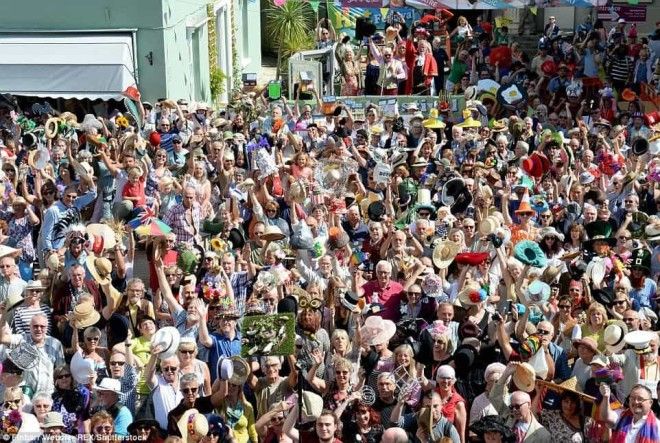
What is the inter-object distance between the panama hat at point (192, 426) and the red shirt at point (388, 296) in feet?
7.58

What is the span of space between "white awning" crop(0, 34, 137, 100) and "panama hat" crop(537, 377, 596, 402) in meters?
12.2

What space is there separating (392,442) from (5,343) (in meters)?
2.92

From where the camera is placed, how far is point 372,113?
17188 millimetres

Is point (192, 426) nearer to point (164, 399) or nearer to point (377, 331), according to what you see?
point (164, 399)

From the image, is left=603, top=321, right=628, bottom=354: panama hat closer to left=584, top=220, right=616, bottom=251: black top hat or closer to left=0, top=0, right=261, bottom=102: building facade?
left=584, top=220, right=616, bottom=251: black top hat

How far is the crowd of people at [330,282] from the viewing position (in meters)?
8.45

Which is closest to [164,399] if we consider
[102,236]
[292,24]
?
[102,236]

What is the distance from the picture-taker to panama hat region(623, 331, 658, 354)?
29.0ft

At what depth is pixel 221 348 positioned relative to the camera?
9.11 metres

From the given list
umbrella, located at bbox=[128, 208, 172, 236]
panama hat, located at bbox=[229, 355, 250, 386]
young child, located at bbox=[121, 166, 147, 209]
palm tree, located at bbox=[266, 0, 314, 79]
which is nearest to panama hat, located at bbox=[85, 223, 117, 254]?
umbrella, located at bbox=[128, 208, 172, 236]

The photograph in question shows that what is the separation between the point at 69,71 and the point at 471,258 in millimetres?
10710

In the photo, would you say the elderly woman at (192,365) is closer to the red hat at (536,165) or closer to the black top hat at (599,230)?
the black top hat at (599,230)

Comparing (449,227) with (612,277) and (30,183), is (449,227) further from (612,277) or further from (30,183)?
(30,183)

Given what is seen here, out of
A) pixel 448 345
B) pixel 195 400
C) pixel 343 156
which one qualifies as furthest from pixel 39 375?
pixel 343 156
